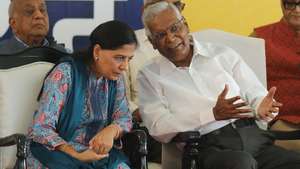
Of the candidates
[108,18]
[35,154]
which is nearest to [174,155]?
[35,154]

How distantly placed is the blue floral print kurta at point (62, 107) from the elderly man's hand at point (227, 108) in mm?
344

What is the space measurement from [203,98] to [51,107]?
65cm

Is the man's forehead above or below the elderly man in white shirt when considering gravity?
above

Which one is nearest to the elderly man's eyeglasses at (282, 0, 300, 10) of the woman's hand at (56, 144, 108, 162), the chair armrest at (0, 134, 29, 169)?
the woman's hand at (56, 144, 108, 162)

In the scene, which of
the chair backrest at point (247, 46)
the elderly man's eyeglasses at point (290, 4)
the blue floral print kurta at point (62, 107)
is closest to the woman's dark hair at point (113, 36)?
the blue floral print kurta at point (62, 107)

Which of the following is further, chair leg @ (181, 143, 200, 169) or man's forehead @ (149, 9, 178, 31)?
man's forehead @ (149, 9, 178, 31)

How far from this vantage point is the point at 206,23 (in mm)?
3387

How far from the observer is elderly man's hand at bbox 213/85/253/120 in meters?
2.14

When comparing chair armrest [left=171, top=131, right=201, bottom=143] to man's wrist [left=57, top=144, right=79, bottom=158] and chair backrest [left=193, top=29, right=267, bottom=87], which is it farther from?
chair backrest [left=193, top=29, right=267, bottom=87]

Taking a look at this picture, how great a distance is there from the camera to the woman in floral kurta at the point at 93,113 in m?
2.03

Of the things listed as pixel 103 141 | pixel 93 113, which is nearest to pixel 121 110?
pixel 93 113

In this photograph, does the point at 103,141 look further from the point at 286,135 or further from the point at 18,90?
the point at 286,135

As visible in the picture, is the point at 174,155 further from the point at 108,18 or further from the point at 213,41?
the point at 108,18

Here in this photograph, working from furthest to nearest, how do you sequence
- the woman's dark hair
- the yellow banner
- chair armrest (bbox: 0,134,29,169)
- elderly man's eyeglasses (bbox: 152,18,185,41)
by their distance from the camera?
the yellow banner < elderly man's eyeglasses (bbox: 152,18,185,41) < the woman's dark hair < chair armrest (bbox: 0,134,29,169)
